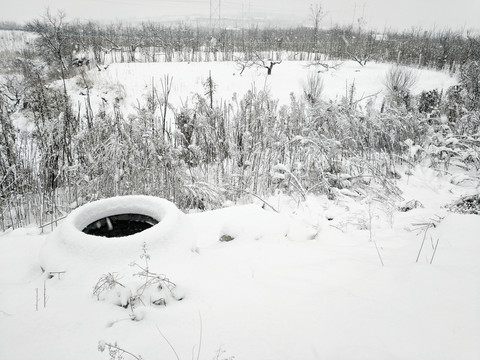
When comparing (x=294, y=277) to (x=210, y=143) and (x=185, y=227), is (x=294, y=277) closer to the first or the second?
(x=185, y=227)

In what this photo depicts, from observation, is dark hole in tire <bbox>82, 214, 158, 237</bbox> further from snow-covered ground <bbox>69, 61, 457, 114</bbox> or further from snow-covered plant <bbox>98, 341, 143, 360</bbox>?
snow-covered ground <bbox>69, 61, 457, 114</bbox>

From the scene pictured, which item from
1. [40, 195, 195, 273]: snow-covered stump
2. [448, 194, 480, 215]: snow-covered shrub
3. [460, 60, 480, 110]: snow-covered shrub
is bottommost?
[448, 194, 480, 215]: snow-covered shrub

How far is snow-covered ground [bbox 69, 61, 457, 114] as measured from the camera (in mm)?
11352

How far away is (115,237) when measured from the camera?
1.79 metres

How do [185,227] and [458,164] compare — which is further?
[458,164]

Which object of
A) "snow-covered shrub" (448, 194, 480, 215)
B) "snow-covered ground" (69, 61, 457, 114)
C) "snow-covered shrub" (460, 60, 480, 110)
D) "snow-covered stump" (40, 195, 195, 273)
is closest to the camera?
"snow-covered stump" (40, 195, 195, 273)

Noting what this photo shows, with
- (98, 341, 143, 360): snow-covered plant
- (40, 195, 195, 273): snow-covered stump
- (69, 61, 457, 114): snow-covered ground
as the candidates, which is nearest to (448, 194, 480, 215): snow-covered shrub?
(40, 195, 195, 273): snow-covered stump

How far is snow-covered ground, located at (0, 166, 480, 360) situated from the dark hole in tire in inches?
10.8

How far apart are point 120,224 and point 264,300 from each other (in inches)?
43.6

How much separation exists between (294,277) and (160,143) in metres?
2.72

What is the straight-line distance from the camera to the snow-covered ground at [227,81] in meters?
11.4

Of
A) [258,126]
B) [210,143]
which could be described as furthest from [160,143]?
[258,126]

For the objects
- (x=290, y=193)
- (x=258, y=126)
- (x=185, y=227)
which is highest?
(x=258, y=126)

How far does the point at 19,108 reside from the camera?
374 inches
